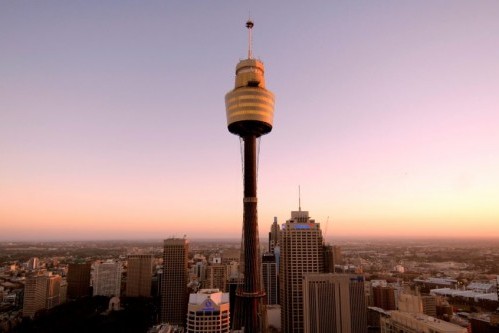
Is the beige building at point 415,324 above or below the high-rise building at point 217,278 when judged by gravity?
above

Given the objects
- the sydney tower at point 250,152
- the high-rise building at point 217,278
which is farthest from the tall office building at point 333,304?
the high-rise building at point 217,278

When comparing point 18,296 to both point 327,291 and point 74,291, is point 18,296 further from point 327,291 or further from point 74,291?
point 327,291

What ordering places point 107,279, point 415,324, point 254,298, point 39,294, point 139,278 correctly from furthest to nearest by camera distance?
point 107,279, point 139,278, point 39,294, point 254,298, point 415,324

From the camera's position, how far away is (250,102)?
10112 cm

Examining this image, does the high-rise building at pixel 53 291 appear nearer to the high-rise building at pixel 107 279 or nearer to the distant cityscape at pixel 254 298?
the distant cityscape at pixel 254 298

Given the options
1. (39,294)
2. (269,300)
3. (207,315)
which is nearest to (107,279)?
(39,294)

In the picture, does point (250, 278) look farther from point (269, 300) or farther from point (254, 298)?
point (269, 300)

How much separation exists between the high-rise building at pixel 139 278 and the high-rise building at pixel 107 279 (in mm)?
8334

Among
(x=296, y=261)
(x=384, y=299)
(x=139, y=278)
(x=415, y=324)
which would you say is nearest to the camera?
(x=415, y=324)

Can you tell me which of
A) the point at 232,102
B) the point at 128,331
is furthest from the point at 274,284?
the point at 232,102

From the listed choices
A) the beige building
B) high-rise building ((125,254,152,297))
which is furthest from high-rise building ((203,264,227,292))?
the beige building

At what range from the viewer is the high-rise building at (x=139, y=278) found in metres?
178

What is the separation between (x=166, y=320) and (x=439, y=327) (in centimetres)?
10133

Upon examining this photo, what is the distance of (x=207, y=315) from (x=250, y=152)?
4406cm
